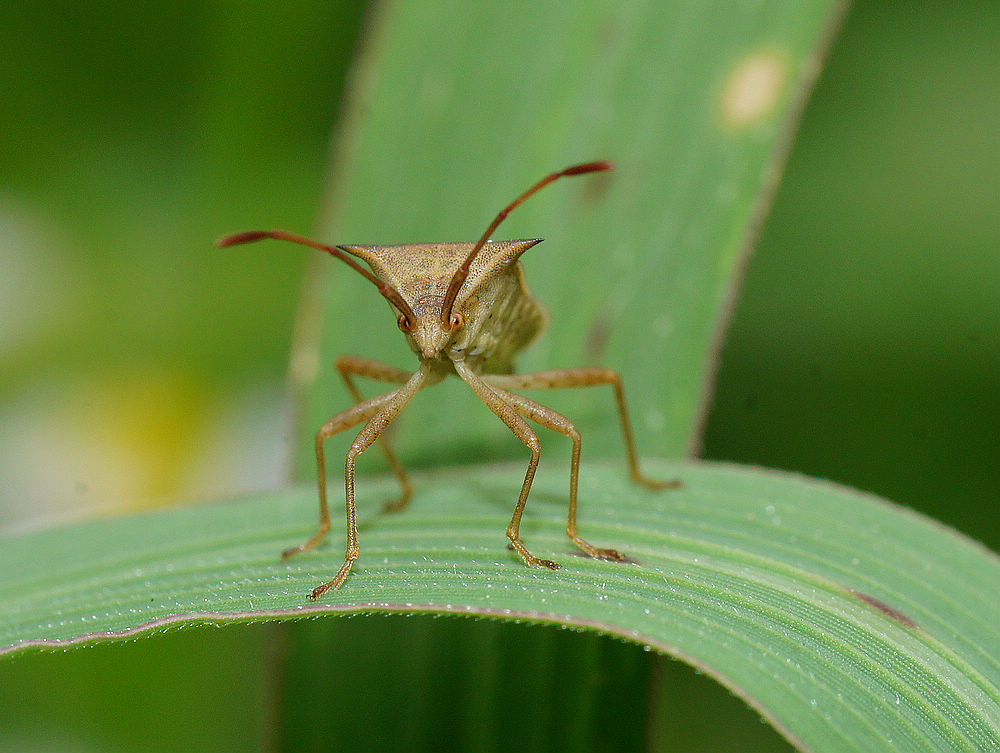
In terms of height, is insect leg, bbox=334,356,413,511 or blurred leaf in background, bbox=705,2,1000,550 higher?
blurred leaf in background, bbox=705,2,1000,550

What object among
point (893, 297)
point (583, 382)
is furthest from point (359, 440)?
point (893, 297)

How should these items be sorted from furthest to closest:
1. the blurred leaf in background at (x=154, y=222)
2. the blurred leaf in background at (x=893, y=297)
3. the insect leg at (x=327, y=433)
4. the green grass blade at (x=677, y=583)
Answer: the blurred leaf in background at (x=154, y=222) < the blurred leaf in background at (x=893, y=297) < the insect leg at (x=327, y=433) < the green grass blade at (x=677, y=583)

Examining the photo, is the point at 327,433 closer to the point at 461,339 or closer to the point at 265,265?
the point at 461,339

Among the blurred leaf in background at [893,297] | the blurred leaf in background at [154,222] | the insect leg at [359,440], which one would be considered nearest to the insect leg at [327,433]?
the insect leg at [359,440]

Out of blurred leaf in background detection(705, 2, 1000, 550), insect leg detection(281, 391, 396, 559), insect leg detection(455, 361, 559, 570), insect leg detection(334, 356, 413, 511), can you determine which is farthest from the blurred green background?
insect leg detection(455, 361, 559, 570)

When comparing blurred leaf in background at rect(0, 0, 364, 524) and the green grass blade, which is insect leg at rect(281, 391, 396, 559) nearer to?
the green grass blade

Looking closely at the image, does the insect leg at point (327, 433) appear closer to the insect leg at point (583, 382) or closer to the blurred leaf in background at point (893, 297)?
the insect leg at point (583, 382)

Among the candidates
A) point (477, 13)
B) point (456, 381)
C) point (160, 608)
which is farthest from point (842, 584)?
point (477, 13)

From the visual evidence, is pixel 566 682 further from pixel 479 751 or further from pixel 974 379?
pixel 974 379
